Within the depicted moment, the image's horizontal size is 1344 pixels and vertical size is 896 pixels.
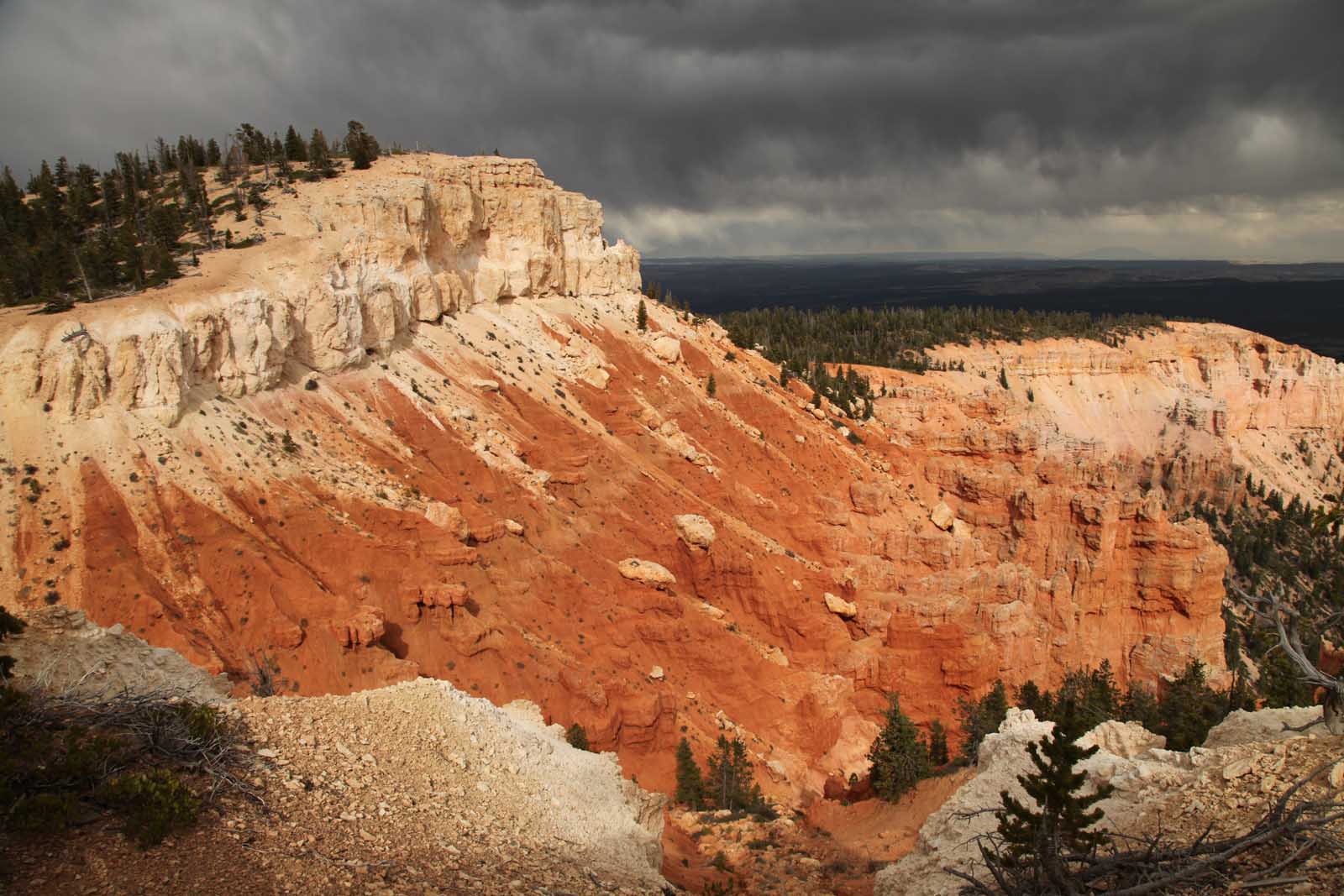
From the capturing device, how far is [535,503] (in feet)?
117

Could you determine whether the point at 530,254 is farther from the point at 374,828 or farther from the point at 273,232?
the point at 374,828

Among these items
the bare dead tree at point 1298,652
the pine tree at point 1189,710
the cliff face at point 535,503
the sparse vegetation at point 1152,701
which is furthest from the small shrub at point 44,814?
the pine tree at point 1189,710

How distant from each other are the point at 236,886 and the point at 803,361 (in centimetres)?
7887

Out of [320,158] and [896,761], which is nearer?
[896,761]

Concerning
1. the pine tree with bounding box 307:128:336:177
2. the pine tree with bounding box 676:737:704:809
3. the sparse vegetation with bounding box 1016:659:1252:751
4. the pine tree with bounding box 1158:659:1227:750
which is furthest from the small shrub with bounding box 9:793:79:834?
the pine tree with bounding box 307:128:336:177

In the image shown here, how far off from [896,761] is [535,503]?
756 inches

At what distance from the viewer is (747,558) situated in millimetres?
39438

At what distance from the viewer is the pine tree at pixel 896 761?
A: 88.6ft

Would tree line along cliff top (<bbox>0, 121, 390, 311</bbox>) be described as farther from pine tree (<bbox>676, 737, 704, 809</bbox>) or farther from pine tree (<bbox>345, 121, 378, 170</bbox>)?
pine tree (<bbox>676, 737, 704, 809</bbox>)

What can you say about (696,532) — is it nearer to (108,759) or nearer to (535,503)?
(535,503)

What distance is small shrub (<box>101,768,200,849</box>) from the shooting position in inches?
353

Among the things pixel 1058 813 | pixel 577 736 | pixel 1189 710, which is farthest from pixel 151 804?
pixel 1189 710

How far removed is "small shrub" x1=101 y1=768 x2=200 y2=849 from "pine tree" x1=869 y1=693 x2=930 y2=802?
23.7 meters

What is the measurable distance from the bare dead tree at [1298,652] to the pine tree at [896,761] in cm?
1729
